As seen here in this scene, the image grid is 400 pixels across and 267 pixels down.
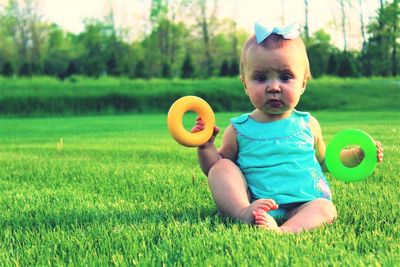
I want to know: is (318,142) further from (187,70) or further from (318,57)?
(318,57)

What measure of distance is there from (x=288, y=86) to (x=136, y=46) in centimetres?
4369

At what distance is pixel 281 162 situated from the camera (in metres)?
2.72

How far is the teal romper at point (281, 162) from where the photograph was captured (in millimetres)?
2670

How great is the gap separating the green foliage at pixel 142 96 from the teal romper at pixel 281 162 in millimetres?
19645

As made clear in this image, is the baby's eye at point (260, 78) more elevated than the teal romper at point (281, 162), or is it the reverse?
the baby's eye at point (260, 78)

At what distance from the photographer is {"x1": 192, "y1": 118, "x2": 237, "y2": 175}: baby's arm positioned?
2814 millimetres

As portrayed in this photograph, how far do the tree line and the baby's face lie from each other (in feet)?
112

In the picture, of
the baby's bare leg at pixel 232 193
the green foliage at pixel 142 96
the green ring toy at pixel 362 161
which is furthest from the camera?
the green foliage at pixel 142 96

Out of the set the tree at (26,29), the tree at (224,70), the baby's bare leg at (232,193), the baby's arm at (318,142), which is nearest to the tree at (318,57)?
the tree at (224,70)

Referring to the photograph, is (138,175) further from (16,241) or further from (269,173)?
(16,241)

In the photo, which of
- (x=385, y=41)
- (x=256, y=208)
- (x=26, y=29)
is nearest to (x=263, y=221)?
(x=256, y=208)

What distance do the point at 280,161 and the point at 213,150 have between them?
344 millimetres

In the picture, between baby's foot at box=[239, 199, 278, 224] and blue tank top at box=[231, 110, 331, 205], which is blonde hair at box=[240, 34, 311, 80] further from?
baby's foot at box=[239, 199, 278, 224]

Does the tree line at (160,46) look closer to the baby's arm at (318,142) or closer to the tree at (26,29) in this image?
the tree at (26,29)
